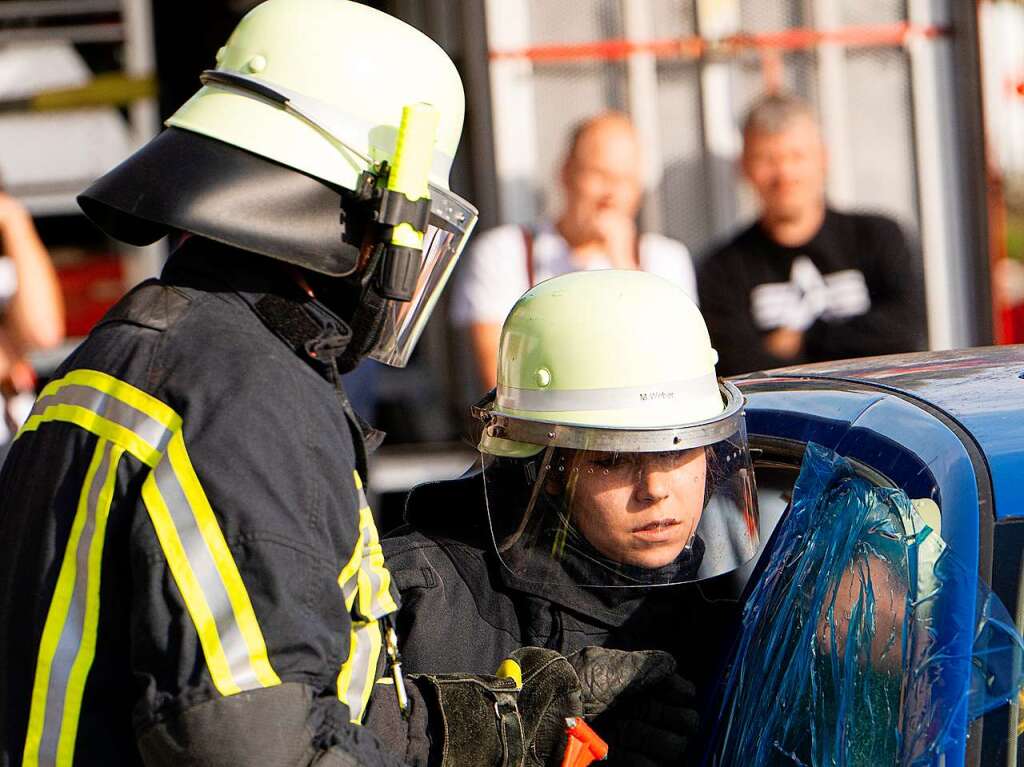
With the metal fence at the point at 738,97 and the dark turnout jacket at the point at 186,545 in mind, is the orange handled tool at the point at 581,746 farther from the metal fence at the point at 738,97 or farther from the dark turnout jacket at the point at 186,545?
the metal fence at the point at 738,97

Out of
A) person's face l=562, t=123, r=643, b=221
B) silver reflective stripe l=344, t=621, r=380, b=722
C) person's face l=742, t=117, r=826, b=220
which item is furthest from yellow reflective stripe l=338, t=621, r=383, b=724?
person's face l=742, t=117, r=826, b=220

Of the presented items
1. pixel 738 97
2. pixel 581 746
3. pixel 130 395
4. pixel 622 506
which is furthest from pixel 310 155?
pixel 738 97

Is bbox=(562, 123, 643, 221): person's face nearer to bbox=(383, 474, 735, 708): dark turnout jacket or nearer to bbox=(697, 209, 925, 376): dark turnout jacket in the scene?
bbox=(697, 209, 925, 376): dark turnout jacket

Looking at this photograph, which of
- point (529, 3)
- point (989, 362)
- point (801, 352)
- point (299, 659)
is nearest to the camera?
point (299, 659)

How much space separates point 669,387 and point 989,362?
1.54ft

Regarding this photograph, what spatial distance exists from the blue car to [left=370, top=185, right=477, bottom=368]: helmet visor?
58 centimetres

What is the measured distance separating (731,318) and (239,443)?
318 cm

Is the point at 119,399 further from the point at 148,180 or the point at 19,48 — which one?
the point at 19,48

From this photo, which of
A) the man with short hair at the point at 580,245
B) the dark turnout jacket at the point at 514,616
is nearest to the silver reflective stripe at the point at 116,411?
the dark turnout jacket at the point at 514,616

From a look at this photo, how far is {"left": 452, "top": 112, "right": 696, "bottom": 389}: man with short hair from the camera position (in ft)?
14.9

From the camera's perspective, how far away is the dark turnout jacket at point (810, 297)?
4.52 metres

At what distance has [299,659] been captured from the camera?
1.49m

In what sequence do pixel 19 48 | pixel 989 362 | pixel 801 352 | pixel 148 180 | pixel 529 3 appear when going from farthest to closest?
1. pixel 19 48
2. pixel 529 3
3. pixel 801 352
4. pixel 989 362
5. pixel 148 180

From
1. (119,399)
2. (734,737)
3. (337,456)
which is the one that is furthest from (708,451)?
(119,399)
